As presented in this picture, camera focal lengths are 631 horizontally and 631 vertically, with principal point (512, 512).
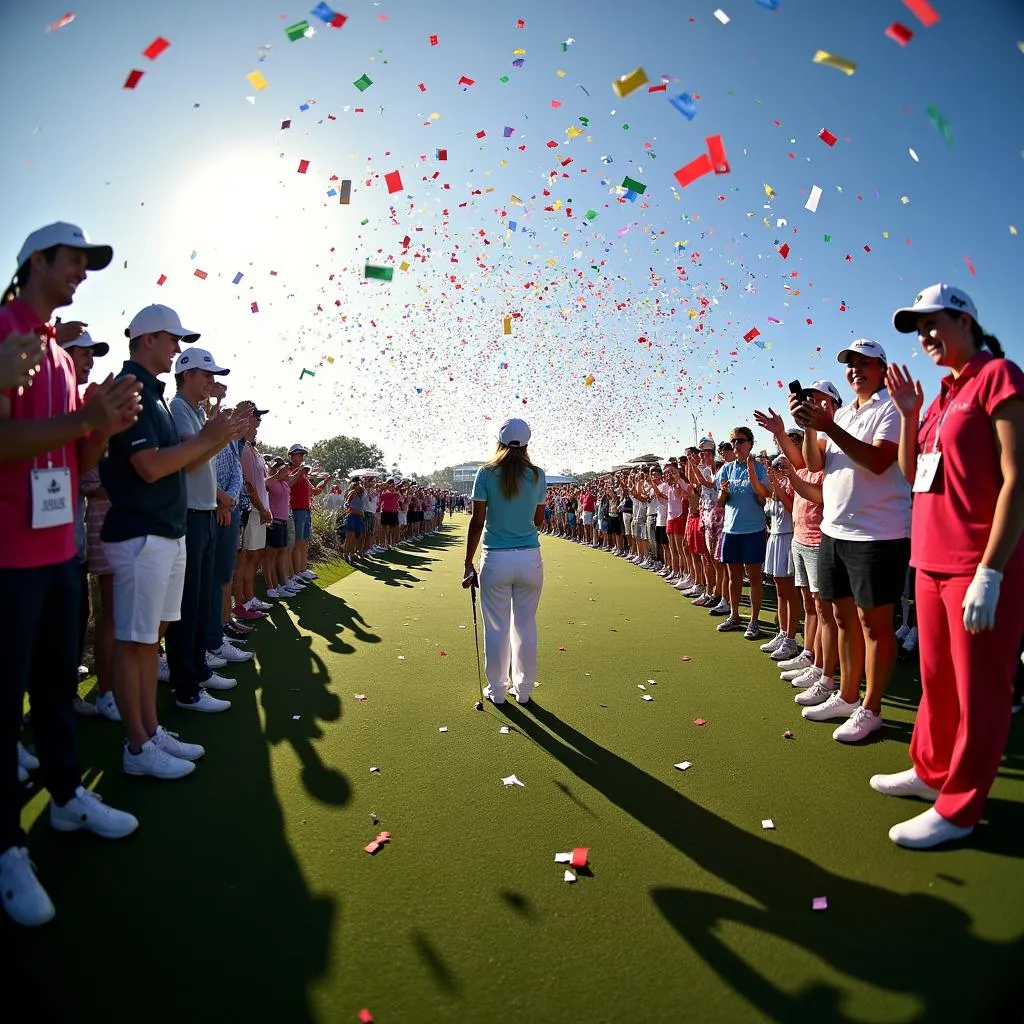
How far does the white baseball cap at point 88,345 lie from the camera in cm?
436

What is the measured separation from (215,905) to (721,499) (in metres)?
6.74

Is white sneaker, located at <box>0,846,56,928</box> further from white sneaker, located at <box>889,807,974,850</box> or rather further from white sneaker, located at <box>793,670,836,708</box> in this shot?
white sneaker, located at <box>793,670,836,708</box>

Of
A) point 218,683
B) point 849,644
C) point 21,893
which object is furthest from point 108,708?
point 849,644

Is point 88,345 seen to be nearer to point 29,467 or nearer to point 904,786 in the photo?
point 29,467

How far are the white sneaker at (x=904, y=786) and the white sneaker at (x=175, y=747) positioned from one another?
3.98 meters

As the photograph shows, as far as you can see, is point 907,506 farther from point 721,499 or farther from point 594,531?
point 594,531

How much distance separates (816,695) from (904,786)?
61.2 inches

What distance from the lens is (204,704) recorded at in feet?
15.6

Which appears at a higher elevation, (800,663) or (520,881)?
(800,663)

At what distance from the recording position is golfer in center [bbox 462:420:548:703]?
468 cm

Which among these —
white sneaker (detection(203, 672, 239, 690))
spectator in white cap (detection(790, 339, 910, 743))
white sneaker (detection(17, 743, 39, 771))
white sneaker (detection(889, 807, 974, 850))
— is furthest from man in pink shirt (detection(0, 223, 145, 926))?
spectator in white cap (detection(790, 339, 910, 743))

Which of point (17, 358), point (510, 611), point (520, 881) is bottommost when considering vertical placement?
point (520, 881)

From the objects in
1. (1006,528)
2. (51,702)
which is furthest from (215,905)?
(1006,528)

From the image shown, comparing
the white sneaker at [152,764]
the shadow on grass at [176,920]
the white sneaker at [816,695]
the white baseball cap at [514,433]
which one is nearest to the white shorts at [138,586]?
the white sneaker at [152,764]
